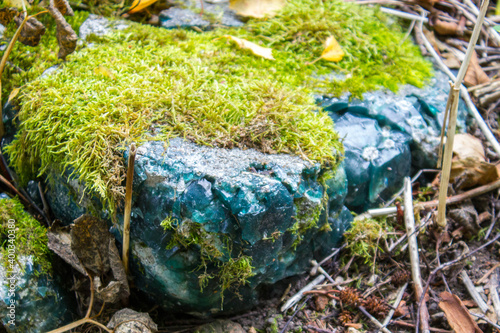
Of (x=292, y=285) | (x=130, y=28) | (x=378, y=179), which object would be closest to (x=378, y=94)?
(x=378, y=179)

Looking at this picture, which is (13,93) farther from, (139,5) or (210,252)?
(210,252)

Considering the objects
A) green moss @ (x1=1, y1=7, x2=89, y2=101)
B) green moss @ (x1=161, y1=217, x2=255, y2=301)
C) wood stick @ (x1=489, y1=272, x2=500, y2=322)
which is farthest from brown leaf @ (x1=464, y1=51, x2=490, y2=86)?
green moss @ (x1=1, y1=7, x2=89, y2=101)

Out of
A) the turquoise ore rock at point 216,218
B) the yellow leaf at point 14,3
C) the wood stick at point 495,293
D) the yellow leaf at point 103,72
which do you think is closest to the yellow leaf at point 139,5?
the yellow leaf at point 14,3

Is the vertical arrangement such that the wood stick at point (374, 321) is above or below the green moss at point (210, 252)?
below

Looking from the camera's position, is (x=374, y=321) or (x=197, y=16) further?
(x=197, y=16)

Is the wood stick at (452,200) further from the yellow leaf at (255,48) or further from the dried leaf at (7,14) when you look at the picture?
the dried leaf at (7,14)

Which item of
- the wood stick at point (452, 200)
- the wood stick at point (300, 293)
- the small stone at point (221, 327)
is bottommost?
the small stone at point (221, 327)

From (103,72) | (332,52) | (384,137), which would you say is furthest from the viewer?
(332,52)

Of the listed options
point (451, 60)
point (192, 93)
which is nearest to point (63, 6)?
point (192, 93)
